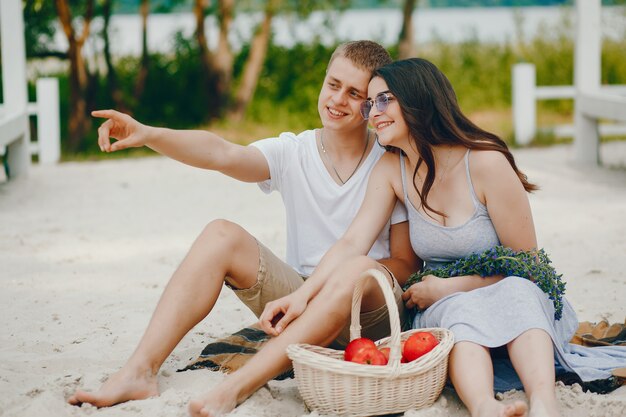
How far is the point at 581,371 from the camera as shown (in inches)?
121

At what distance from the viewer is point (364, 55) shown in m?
3.44

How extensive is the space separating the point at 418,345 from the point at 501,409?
0.36 meters

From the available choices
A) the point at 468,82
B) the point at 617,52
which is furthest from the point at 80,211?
the point at 617,52

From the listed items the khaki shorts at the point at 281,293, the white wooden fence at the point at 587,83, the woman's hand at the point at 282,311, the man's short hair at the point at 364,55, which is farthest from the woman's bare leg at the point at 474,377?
the white wooden fence at the point at 587,83

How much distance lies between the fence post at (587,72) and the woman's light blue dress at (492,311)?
6112 millimetres

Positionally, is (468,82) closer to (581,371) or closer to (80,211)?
(80,211)

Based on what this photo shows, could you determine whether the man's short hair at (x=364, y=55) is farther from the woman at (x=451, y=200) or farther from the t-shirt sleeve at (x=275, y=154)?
the t-shirt sleeve at (x=275, y=154)

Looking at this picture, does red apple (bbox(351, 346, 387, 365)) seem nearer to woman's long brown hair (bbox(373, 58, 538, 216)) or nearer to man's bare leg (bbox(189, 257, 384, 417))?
man's bare leg (bbox(189, 257, 384, 417))

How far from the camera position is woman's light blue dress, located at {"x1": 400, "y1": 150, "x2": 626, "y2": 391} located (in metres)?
2.96

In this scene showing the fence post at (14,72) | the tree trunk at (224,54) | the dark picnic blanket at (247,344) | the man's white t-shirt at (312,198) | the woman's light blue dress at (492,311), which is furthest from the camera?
the tree trunk at (224,54)

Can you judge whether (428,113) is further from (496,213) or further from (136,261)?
(136,261)

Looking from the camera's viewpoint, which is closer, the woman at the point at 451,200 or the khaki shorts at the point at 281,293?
the woman at the point at 451,200

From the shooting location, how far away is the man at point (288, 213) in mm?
3123

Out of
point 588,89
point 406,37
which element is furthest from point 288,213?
point 406,37
